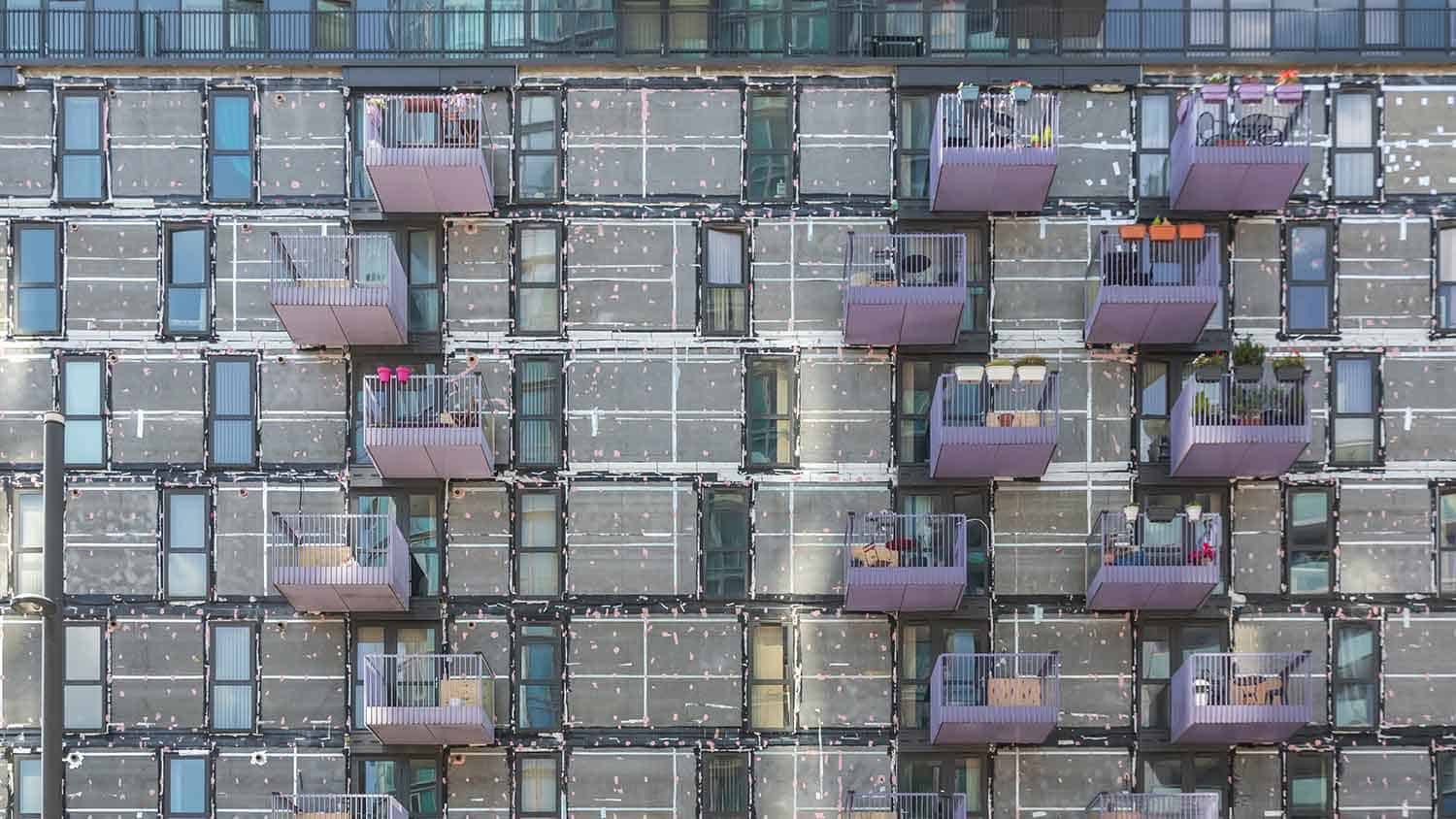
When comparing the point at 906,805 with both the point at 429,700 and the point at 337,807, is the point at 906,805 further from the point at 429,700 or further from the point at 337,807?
the point at 337,807

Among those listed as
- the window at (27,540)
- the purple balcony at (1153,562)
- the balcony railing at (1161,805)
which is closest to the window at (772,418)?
the purple balcony at (1153,562)

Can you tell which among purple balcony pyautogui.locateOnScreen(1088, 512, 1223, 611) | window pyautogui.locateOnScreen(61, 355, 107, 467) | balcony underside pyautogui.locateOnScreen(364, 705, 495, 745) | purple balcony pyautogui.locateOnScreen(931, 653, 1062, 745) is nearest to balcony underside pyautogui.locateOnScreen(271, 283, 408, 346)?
window pyautogui.locateOnScreen(61, 355, 107, 467)

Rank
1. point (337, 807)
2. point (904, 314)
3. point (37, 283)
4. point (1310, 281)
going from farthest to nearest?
point (37, 283), point (1310, 281), point (904, 314), point (337, 807)

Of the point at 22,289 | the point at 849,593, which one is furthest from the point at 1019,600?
the point at 22,289

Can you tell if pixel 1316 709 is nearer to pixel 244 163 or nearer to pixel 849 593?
pixel 849 593

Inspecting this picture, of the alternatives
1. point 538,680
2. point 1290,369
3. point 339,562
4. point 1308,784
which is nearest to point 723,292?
point 538,680

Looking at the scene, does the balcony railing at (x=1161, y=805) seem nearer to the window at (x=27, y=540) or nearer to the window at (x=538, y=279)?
the window at (x=538, y=279)
